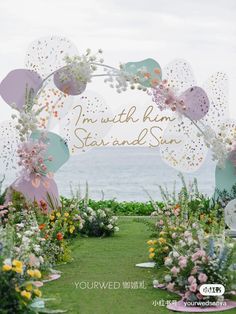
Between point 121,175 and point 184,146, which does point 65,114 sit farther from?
point 121,175

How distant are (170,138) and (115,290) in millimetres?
4211

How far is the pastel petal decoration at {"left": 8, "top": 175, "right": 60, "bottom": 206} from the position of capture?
37.1 ft

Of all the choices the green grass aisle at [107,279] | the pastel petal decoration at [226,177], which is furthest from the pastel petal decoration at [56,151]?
the pastel petal decoration at [226,177]

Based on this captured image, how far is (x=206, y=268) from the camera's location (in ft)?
22.0

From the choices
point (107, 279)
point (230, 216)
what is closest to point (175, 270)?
point (107, 279)

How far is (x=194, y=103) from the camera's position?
430 inches

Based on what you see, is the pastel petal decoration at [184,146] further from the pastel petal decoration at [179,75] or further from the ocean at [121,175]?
the ocean at [121,175]

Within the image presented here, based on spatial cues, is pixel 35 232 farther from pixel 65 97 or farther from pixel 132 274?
pixel 65 97

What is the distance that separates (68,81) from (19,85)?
2.44 ft

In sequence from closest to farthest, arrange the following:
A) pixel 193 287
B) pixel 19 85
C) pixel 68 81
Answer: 1. pixel 193 287
2. pixel 68 81
3. pixel 19 85

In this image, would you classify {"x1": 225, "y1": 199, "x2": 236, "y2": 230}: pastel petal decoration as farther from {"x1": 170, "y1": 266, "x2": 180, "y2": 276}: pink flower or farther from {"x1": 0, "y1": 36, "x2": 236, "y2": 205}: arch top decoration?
{"x1": 170, "y1": 266, "x2": 180, "y2": 276}: pink flower

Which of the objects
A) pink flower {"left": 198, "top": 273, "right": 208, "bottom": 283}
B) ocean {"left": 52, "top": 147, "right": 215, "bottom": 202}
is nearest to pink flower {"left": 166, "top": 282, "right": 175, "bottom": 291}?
pink flower {"left": 198, "top": 273, "right": 208, "bottom": 283}

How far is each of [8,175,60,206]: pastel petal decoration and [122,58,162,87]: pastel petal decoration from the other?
2098 millimetres

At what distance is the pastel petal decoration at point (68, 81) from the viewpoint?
11.0 metres
